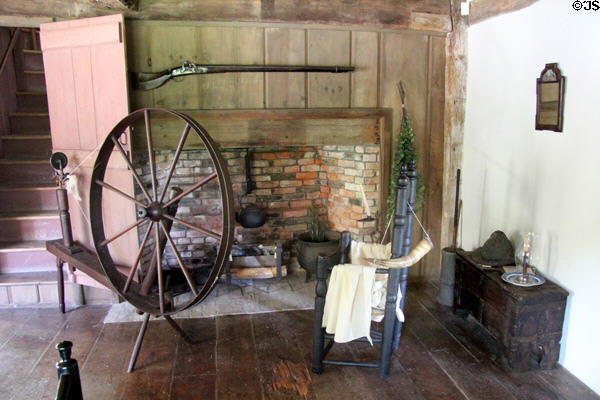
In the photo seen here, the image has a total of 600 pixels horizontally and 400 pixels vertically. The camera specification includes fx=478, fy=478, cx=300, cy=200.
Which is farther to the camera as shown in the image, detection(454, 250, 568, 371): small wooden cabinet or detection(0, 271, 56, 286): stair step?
detection(0, 271, 56, 286): stair step

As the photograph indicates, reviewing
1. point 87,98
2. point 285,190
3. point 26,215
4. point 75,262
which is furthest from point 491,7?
point 26,215

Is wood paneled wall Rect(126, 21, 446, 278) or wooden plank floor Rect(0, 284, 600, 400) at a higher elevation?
wood paneled wall Rect(126, 21, 446, 278)

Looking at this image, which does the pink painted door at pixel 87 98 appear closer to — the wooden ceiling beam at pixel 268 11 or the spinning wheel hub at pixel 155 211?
the wooden ceiling beam at pixel 268 11

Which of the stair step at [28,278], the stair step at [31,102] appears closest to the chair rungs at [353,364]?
the stair step at [28,278]

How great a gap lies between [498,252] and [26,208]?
3708 mm

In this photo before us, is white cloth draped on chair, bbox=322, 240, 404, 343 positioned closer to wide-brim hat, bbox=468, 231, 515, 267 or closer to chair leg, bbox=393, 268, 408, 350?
chair leg, bbox=393, 268, 408, 350

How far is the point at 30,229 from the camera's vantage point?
3.88 m

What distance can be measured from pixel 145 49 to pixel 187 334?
1974 millimetres

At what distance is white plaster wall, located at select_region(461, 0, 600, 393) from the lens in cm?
254

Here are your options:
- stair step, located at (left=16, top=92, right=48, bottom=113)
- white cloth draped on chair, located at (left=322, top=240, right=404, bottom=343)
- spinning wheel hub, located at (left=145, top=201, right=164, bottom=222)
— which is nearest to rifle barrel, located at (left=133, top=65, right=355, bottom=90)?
spinning wheel hub, located at (left=145, top=201, right=164, bottom=222)

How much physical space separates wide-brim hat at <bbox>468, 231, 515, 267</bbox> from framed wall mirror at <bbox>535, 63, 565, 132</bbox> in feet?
2.39

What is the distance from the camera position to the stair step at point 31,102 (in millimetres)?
4906

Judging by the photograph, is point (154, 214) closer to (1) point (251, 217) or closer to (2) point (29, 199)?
(1) point (251, 217)

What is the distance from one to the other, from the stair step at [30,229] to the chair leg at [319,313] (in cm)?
239
